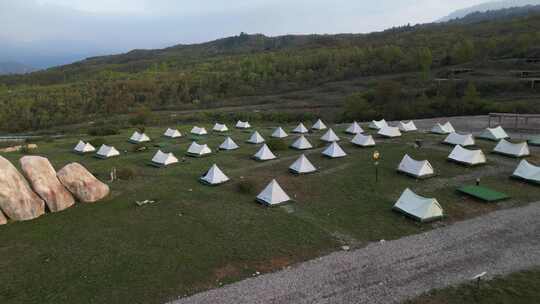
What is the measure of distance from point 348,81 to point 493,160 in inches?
2630

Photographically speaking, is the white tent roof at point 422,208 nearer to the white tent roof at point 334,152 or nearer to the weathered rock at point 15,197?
the white tent roof at point 334,152

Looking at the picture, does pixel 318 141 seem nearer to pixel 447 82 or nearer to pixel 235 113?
pixel 235 113

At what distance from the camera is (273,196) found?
22875 mm

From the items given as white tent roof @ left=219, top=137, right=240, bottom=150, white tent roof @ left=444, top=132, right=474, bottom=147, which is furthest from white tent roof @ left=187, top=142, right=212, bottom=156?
white tent roof @ left=444, top=132, right=474, bottom=147

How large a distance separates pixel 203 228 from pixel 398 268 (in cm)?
1012

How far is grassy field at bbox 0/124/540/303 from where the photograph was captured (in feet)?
49.1

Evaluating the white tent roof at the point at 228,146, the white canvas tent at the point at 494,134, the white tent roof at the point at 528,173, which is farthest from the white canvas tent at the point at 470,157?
the white tent roof at the point at 228,146

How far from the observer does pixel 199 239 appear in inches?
728

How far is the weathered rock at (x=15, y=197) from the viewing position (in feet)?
68.2

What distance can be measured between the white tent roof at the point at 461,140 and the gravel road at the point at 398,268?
1756 cm

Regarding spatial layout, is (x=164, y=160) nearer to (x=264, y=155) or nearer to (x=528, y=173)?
(x=264, y=155)

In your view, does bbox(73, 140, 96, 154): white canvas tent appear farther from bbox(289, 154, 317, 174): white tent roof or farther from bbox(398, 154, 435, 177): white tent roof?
bbox(398, 154, 435, 177): white tent roof

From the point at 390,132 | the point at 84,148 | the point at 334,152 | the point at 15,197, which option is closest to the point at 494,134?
the point at 390,132

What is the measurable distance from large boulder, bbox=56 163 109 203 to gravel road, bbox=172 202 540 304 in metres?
14.0
